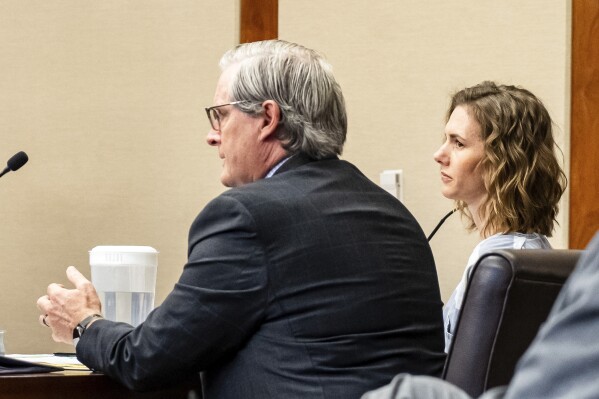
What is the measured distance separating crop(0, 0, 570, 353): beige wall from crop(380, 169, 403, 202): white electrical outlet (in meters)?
0.03

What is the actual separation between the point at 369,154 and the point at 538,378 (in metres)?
3.29

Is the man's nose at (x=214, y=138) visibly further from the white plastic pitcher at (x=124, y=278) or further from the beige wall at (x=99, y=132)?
the beige wall at (x=99, y=132)

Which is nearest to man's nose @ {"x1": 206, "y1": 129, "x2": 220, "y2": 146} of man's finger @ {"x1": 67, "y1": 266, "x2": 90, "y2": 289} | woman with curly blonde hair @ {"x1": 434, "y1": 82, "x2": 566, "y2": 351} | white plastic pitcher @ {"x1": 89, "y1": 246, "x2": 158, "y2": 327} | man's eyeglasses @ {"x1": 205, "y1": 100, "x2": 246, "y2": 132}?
man's eyeglasses @ {"x1": 205, "y1": 100, "x2": 246, "y2": 132}

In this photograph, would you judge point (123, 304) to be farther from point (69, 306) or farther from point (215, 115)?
point (215, 115)

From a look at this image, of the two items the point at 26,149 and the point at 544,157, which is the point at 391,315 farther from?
the point at 26,149

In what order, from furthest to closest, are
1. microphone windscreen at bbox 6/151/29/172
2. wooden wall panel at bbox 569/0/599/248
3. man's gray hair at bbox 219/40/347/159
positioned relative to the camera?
1. wooden wall panel at bbox 569/0/599/248
2. microphone windscreen at bbox 6/151/29/172
3. man's gray hair at bbox 219/40/347/159

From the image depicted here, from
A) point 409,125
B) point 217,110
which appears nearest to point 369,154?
point 409,125

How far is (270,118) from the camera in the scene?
185cm

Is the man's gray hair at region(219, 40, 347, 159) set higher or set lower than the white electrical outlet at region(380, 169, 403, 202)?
higher

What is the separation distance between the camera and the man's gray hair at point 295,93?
1838 mm

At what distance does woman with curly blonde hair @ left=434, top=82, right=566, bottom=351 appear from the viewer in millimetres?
2588

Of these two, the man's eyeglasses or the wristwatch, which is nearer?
the wristwatch

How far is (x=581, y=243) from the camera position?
349cm

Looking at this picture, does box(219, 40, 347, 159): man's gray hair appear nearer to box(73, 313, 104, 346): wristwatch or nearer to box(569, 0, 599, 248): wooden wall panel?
box(73, 313, 104, 346): wristwatch
